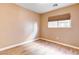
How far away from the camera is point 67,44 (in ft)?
9.78

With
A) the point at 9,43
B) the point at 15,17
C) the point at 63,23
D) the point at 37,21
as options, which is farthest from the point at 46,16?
the point at 9,43

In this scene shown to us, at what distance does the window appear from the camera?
119 inches

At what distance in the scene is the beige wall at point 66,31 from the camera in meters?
2.67

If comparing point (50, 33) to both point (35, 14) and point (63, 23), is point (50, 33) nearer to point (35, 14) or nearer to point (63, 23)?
point (63, 23)

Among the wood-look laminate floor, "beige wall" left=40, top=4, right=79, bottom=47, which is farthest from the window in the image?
the wood-look laminate floor

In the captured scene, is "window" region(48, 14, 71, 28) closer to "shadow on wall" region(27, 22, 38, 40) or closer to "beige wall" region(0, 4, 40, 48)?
"shadow on wall" region(27, 22, 38, 40)

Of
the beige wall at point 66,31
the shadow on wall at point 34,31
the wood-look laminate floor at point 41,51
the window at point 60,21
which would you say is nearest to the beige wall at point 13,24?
the shadow on wall at point 34,31

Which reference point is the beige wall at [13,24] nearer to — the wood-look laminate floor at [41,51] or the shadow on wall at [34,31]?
the shadow on wall at [34,31]

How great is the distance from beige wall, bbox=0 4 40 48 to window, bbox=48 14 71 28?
101 centimetres

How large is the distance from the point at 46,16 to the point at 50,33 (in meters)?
0.93

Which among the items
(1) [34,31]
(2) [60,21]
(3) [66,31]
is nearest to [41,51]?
(3) [66,31]

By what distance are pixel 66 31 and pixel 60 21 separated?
22.0 inches

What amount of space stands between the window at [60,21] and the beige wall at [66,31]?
0.15m
